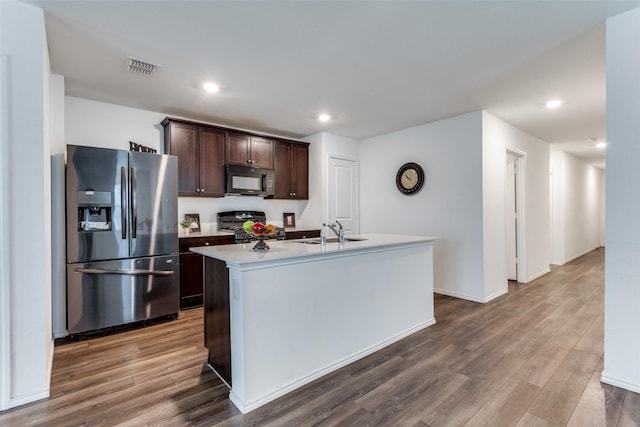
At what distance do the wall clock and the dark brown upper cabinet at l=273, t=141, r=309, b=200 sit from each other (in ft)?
5.08

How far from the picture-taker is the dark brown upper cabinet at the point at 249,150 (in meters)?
4.34

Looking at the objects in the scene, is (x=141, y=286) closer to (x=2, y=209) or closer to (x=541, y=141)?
(x=2, y=209)

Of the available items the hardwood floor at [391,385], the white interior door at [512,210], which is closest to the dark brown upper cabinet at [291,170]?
the hardwood floor at [391,385]

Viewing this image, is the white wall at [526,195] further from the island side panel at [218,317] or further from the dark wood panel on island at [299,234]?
the island side panel at [218,317]

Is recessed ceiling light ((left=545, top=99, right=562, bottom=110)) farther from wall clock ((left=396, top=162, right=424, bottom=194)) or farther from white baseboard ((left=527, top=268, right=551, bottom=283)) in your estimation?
white baseboard ((left=527, top=268, right=551, bottom=283))

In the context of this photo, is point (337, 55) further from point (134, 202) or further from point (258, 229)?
point (134, 202)

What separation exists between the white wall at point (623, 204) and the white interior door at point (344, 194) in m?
3.55

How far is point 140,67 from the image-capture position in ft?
8.87

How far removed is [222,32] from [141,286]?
2.59m

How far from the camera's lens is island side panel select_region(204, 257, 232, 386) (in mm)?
2092

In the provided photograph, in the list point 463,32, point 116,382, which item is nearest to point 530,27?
point 463,32

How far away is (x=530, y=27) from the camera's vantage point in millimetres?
2156

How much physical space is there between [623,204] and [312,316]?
2.23 metres

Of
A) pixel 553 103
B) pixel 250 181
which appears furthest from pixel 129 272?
pixel 553 103
